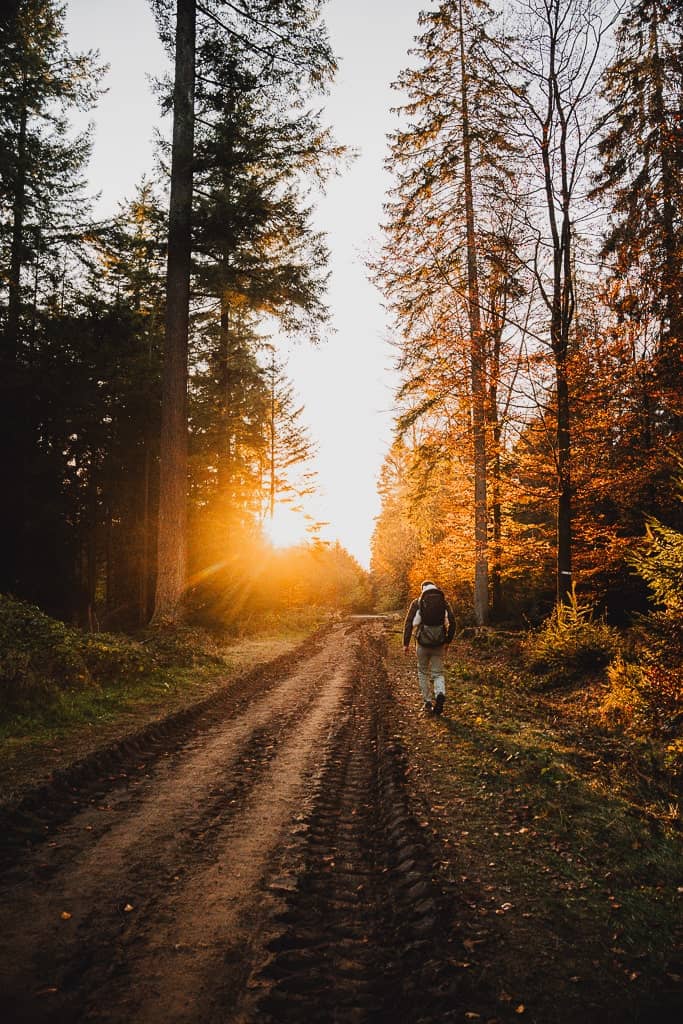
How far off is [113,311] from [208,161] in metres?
8.54

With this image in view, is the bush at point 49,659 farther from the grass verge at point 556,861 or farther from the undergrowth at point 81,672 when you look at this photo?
the grass verge at point 556,861

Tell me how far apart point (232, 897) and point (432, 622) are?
5.71 m

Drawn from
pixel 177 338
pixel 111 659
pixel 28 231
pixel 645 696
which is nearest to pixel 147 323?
pixel 28 231

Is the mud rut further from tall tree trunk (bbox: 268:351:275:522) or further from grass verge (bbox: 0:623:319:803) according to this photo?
tall tree trunk (bbox: 268:351:275:522)

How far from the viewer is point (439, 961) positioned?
2719 millimetres

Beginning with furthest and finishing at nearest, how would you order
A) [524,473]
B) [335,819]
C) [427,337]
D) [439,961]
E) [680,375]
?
[427,337] < [524,473] < [680,375] < [335,819] < [439,961]

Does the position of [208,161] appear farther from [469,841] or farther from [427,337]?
[469,841]

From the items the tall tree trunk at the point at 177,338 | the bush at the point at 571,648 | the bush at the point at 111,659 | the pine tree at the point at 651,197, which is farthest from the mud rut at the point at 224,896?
the pine tree at the point at 651,197

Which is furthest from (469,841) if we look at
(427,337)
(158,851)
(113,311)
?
(113,311)

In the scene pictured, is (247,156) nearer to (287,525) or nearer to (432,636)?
(432,636)

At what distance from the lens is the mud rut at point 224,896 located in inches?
96.7

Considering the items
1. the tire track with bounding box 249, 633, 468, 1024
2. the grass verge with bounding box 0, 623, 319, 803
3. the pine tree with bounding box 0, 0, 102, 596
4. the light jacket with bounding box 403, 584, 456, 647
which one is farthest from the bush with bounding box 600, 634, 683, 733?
the pine tree with bounding box 0, 0, 102, 596

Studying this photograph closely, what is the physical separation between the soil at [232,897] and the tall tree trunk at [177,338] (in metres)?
7.21

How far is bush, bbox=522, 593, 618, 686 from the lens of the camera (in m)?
9.70
